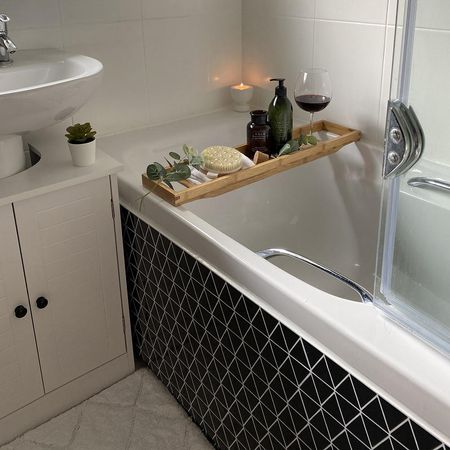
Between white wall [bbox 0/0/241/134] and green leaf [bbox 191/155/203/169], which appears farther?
white wall [bbox 0/0/241/134]

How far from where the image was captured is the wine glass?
1992 mm

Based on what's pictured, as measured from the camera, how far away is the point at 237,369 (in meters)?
1.49

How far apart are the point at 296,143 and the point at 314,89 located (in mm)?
224

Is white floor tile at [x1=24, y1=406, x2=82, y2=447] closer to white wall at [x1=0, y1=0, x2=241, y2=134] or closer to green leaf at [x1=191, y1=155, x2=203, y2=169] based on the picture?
green leaf at [x1=191, y1=155, x2=203, y2=169]

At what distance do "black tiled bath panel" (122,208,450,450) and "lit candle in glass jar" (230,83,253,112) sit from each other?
0.85 m

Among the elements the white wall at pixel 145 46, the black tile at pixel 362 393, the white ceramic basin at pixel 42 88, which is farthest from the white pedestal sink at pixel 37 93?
the black tile at pixel 362 393

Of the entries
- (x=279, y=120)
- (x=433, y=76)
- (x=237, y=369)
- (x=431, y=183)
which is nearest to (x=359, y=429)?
(x=237, y=369)

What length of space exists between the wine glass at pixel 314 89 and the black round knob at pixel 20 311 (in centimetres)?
110

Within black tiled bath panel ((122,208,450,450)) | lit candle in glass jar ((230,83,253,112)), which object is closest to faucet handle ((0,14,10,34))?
black tiled bath panel ((122,208,450,450))

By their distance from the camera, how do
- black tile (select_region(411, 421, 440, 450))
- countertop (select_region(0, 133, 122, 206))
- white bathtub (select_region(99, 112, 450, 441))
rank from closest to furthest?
1. black tile (select_region(411, 421, 440, 450))
2. white bathtub (select_region(99, 112, 450, 441))
3. countertop (select_region(0, 133, 122, 206))

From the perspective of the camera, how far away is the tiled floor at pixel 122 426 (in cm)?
173

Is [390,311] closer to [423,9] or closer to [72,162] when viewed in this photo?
[423,9]

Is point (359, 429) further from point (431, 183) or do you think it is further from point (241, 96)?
point (241, 96)

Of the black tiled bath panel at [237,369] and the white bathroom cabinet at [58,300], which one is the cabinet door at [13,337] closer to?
the white bathroom cabinet at [58,300]
